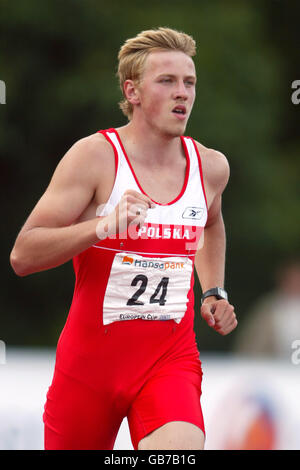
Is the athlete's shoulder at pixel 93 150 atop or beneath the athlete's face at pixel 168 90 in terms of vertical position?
beneath

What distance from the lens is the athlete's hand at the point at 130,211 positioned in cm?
366

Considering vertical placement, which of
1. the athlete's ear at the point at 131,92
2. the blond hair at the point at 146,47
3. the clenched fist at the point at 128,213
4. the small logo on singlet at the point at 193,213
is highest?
the blond hair at the point at 146,47

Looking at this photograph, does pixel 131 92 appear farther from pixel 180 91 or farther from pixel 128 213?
pixel 128 213

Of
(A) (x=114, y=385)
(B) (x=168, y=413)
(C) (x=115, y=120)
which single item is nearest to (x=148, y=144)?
(A) (x=114, y=385)

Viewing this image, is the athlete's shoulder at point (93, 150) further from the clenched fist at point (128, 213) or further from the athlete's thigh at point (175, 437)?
the athlete's thigh at point (175, 437)

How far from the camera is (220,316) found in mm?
4461

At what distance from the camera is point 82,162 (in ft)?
13.3

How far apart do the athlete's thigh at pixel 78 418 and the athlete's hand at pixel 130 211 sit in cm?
95

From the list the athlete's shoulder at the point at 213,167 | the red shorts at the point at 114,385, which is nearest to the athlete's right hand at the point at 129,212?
the red shorts at the point at 114,385

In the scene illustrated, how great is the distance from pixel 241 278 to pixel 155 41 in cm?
979
